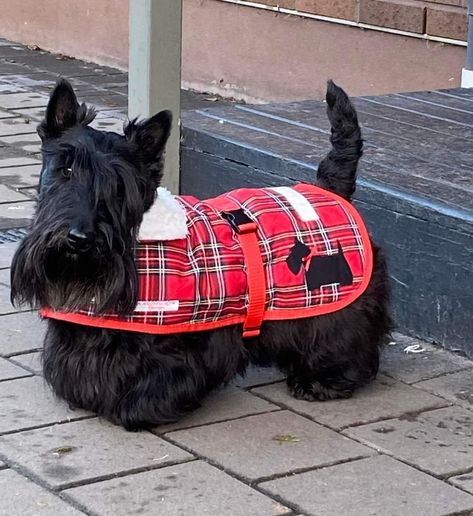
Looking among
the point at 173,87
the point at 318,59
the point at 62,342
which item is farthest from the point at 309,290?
the point at 318,59

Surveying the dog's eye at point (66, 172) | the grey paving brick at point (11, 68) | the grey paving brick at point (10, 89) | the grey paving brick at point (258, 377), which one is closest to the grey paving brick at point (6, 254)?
the grey paving brick at point (258, 377)

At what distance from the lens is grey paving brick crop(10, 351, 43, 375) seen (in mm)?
4552

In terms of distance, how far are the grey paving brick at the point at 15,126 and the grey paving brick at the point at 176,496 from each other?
493cm

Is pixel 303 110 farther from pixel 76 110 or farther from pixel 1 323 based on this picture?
pixel 76 110

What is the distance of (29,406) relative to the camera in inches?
167

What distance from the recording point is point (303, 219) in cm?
432

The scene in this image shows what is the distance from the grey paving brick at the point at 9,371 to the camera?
14.7 feet

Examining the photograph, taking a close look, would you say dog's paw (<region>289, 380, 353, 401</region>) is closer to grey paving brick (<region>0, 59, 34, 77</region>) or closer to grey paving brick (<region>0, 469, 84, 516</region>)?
grey paving brick (<region>0, 469, 84, 516</region>)

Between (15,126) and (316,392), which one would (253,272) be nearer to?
(316,392)

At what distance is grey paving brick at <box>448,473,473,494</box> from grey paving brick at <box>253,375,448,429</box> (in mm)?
507

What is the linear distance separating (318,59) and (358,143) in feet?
15.5

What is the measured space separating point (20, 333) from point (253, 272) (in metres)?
1.17

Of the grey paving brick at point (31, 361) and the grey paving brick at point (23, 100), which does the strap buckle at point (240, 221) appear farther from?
the grey paving brick at point (23, 100)

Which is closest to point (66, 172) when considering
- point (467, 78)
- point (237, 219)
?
point (237, 219)
